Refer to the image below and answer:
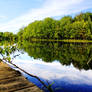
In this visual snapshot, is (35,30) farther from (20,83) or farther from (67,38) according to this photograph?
(20,83)

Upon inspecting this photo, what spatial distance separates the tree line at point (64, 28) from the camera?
60.0 meters

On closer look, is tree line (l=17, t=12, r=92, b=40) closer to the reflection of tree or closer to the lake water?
the reflection of tree

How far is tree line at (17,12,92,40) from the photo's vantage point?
197 feet

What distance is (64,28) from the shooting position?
66938mm

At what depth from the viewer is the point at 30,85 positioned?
291cm

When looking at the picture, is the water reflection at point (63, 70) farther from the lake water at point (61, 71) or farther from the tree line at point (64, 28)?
the tree line at point (64, 28)

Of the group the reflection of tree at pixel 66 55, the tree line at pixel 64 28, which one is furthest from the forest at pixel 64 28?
the reflection of tree at pixel 66 55

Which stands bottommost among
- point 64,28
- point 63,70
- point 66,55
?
point 63,70

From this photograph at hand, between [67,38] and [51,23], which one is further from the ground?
[51,23]

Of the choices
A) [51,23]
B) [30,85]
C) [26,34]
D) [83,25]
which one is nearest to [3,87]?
[30,85]

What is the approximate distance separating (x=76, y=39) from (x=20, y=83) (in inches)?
2570

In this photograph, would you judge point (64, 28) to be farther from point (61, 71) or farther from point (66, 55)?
point (61, 71)

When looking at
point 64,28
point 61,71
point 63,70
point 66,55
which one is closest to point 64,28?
point 64,28

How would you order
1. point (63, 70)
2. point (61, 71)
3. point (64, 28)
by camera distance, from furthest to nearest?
point (64, 28) < point (63, 70) < point (61, 71)
